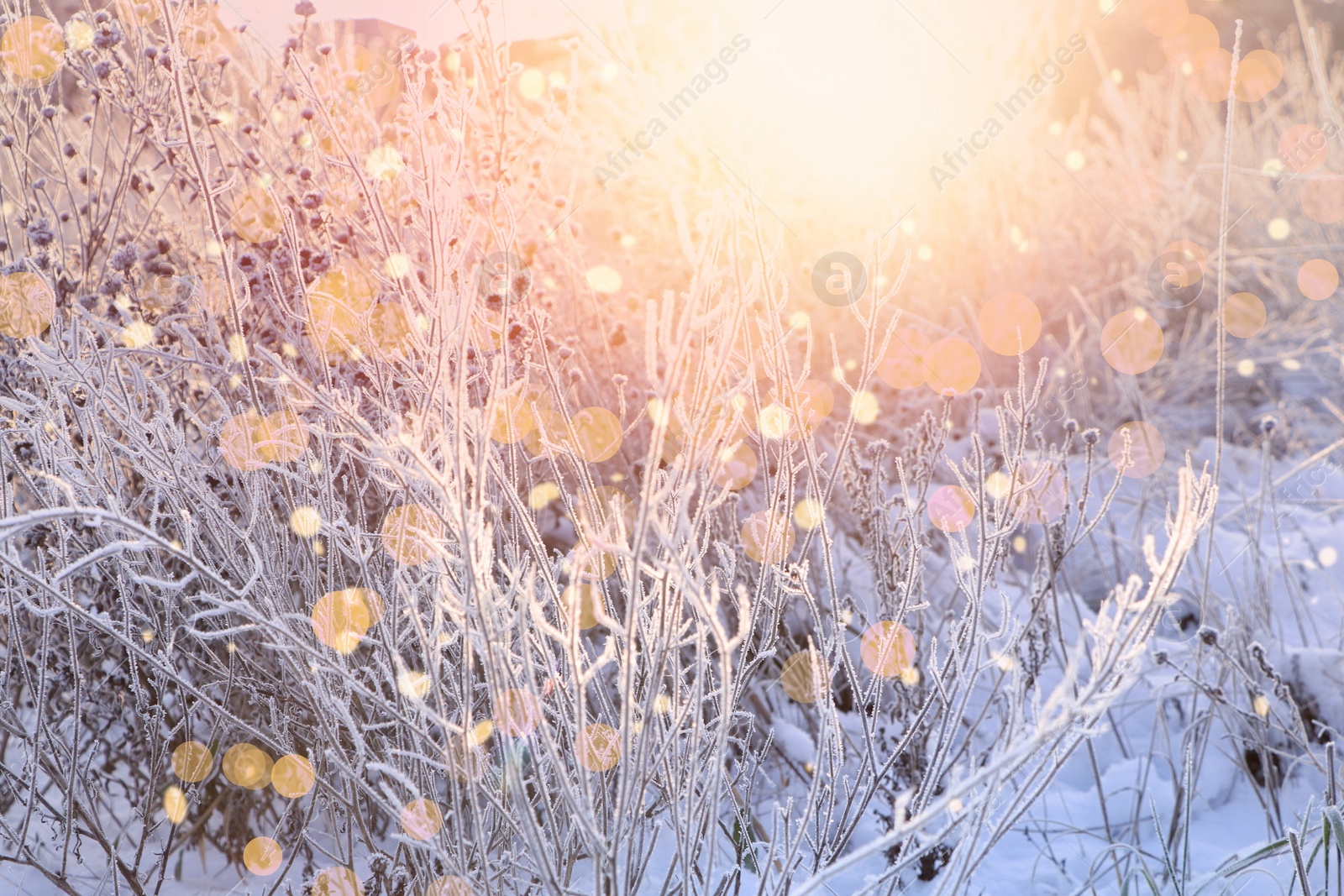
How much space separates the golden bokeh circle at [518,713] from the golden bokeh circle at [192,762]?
1.19 meters

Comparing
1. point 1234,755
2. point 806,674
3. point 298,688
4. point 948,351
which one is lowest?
point 1234,755

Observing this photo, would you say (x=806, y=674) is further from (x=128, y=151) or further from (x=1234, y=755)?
(x=128, y=151)

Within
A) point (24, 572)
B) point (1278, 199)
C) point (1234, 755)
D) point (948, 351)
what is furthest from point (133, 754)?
point (1278, 199)

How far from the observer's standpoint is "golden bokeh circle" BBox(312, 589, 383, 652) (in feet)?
4.36

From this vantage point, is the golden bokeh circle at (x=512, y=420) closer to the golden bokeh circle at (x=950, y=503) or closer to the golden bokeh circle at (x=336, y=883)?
the golden bokeh circle at (x=336, y=883)

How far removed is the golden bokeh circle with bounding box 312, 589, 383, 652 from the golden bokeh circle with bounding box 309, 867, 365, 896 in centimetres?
35

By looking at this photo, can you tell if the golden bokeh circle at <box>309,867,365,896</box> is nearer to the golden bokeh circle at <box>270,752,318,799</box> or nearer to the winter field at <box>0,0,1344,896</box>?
the winter field at <box>0,0,1344,896</box>

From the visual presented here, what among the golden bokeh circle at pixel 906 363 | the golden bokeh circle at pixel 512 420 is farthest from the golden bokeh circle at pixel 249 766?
the golden bokeh circle at pixel 906 363

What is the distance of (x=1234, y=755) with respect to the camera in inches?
81.4

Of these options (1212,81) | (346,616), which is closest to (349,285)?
(346,616)

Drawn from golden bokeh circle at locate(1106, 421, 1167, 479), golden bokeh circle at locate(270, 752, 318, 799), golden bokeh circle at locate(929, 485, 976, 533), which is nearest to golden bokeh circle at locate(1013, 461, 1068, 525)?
golden bokeh circle at locate(929, 485, 976, 533)

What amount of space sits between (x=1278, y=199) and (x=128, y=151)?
4.96 m

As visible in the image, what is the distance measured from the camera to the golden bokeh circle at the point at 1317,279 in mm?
4238

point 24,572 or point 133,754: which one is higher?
point 24,572
